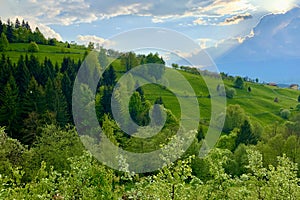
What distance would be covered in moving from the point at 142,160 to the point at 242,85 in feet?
452

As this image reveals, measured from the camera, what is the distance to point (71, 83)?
90.6m

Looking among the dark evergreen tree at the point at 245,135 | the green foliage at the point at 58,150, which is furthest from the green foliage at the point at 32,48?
the green foliage at the point at 58,150

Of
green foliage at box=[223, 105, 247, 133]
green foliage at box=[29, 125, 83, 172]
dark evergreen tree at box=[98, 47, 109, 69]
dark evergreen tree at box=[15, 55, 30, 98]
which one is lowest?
green foliage at box=[29, 125, 83, 172]

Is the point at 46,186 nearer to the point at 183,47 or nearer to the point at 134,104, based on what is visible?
the point at 183,47

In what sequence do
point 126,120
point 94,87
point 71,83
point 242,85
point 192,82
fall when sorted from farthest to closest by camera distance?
point 242,85, point 192,82, point 71,83, point 94,87, point 126,120

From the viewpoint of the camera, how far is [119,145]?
183ft

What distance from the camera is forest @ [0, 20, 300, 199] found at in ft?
43.5

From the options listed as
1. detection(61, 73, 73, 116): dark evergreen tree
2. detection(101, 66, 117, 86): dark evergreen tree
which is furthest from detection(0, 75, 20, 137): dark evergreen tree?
detection(101, 66, 117, 86): dark evergreen tree

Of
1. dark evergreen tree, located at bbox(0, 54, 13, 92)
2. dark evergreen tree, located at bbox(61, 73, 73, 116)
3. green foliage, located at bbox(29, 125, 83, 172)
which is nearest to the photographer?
green foliage, located at bbox(29, 125, 83, 172)

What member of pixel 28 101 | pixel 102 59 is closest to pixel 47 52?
pixel 102 59

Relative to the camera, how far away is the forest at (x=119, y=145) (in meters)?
13.3

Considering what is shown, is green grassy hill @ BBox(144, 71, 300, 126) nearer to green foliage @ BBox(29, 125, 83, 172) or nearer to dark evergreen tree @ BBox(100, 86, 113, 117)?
dark evergreen tree @ BBox(100, 86, 113, 117)

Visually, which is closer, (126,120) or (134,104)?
(126,120)

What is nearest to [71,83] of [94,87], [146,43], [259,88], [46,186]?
[94,87]
